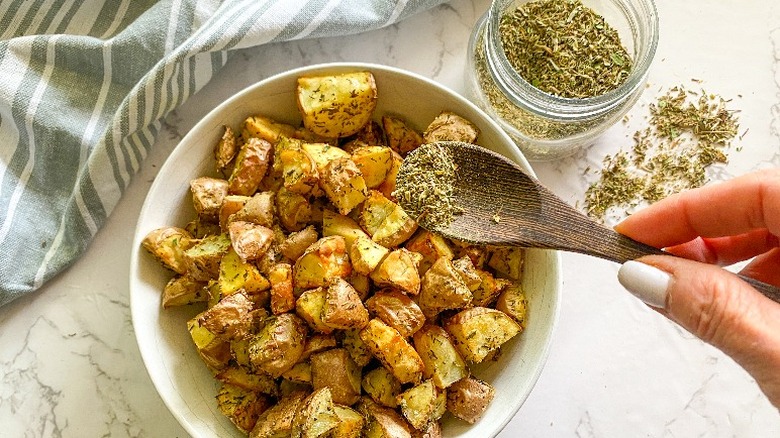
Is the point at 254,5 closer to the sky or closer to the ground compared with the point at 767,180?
closer to the sky

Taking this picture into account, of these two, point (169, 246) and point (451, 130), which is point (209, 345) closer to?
point (169, 246)

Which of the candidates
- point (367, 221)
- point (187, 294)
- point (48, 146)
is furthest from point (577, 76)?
point (48, 146)

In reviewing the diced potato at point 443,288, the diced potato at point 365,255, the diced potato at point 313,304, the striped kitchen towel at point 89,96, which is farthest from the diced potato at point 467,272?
the striped kitchen towel at point 89,96

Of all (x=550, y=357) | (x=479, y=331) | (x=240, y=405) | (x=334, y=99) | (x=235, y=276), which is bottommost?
(x=550, y=357)

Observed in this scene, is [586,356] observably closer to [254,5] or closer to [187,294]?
[187,294]

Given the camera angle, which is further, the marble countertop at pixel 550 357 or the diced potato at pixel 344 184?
the marble countertop at pixel 550 357

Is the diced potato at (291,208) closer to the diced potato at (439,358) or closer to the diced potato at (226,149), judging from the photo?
the diced potato at (226,149)

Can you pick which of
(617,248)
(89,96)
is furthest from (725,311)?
(89,96)
